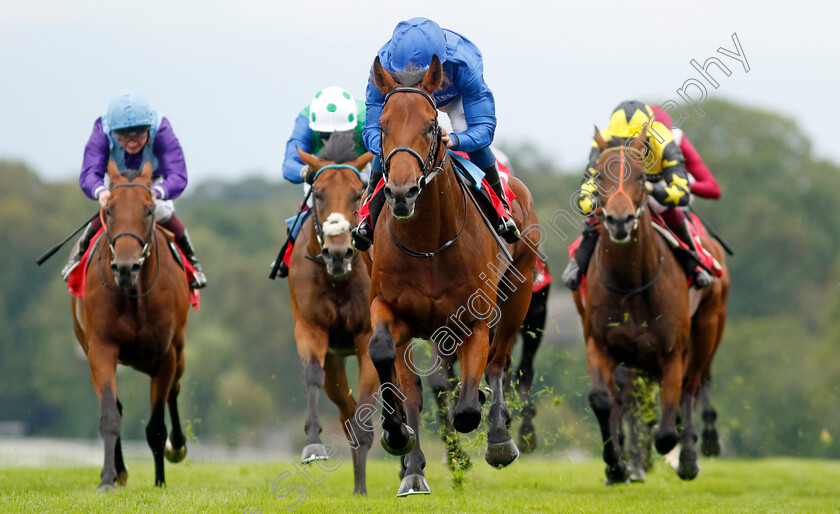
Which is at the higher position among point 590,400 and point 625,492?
point 590,400

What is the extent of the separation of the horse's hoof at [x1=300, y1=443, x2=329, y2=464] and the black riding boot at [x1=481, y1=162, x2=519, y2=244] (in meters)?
2.07

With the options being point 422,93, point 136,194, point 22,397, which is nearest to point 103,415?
point 136,194

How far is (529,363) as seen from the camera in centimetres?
1195

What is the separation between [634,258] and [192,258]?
13.8 feet

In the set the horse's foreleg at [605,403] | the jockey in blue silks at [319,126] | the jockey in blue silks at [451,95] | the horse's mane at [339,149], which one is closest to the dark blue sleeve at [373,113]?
the jockey in blue silks at [451,95]

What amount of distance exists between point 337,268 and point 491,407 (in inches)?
69.4

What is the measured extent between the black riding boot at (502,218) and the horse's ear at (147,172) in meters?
2.99

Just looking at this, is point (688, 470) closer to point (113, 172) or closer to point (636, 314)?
point (636, 314)

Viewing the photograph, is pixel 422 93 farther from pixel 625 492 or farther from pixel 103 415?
pixel 625 492

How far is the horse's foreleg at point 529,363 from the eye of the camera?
11.1 meters

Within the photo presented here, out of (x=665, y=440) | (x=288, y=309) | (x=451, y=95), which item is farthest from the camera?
(x=288, y=309)

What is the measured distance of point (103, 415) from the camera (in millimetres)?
9156

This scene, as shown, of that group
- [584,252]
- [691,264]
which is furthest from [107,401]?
[691,264]

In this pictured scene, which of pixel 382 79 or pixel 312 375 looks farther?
pixel 312 375
